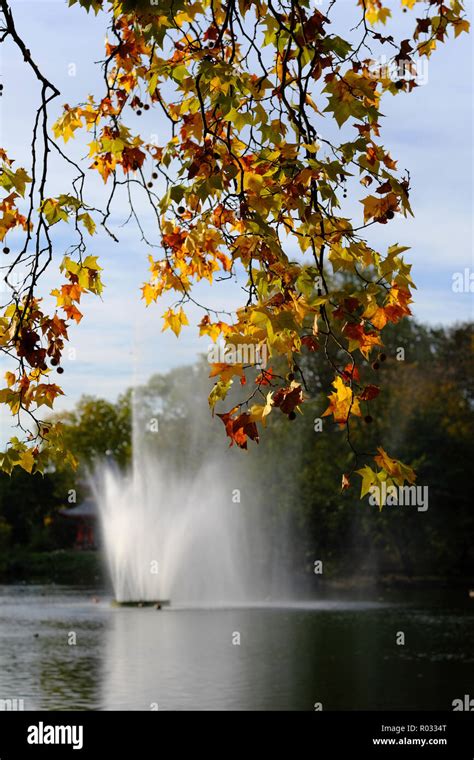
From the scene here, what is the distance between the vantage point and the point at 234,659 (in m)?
15.3

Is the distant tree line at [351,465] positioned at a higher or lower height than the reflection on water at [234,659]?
higher

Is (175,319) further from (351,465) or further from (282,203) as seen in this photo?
(351,465)

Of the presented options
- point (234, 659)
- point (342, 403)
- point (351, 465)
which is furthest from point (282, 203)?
point (351, 465)

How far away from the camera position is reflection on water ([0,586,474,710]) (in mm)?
12516

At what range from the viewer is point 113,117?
225 inches

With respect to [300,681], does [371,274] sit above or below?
above

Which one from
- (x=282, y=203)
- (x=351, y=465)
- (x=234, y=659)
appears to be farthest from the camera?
(x=351, y=465)

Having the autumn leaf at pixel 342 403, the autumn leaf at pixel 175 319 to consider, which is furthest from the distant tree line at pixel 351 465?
the autumn leaf at pixel 342 403

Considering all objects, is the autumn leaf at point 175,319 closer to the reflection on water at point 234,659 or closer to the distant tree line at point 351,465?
the reflection on water at point 234,659

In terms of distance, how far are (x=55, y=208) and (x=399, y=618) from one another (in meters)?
17.6

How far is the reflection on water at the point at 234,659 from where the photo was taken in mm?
12516

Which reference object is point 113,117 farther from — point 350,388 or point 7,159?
point 350,388

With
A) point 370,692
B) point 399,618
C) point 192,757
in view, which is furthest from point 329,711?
point 399,618

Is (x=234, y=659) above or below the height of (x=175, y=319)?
below
